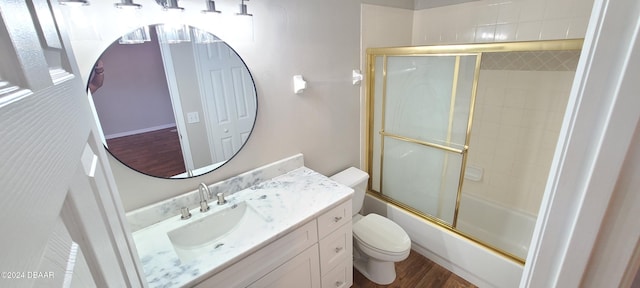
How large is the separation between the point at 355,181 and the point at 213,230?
1.03 metres

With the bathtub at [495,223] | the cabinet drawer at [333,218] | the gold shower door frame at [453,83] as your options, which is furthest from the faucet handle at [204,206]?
the bathtub at [495,223]

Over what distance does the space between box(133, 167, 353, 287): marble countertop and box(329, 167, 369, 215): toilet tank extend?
33cm

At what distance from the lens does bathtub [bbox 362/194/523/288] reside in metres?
1.66

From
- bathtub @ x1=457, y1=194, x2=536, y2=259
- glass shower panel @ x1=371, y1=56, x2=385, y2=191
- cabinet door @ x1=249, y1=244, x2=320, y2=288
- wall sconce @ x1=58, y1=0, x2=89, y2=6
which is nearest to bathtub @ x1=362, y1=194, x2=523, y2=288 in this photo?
bathtub @ x1=457, y1=194, x2=536, y2=259

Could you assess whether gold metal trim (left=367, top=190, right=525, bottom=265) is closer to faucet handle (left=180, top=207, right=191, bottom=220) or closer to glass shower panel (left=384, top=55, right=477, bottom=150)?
glass shower panel (left=384, top=55, right=477, bottom=150)

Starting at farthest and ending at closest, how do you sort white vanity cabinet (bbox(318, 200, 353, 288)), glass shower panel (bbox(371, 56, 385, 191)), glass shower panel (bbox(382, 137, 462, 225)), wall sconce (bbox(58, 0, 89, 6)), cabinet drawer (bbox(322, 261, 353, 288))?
glass shower panel (bbox(371, 56, 385, 191)) < glass shower panel (bbox(382, 137, 462, 225)) < cabinet drawer (bbox(322, 261, 353, 288)) < white vanity cabinet (bbox(318, 200, 353, 288)) < wall sconce (bbox(58, 0, 89, 6))

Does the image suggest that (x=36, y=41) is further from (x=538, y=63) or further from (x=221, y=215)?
(x=538, y=63)

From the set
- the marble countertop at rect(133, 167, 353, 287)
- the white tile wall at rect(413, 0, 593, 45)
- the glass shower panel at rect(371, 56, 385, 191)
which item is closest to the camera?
the marble countertop at rect(133, 167, 353, 287)

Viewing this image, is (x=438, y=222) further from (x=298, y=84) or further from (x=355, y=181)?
(x=298, y=84)

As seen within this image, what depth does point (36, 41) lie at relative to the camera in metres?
0.33

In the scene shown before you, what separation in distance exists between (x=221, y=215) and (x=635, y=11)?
1516 millimetres

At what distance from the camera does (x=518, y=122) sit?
2.08 m

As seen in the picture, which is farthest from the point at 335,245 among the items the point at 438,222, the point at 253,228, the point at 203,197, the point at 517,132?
the point at 517,132

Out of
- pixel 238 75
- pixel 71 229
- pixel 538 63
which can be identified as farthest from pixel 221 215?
pixel 538 63
